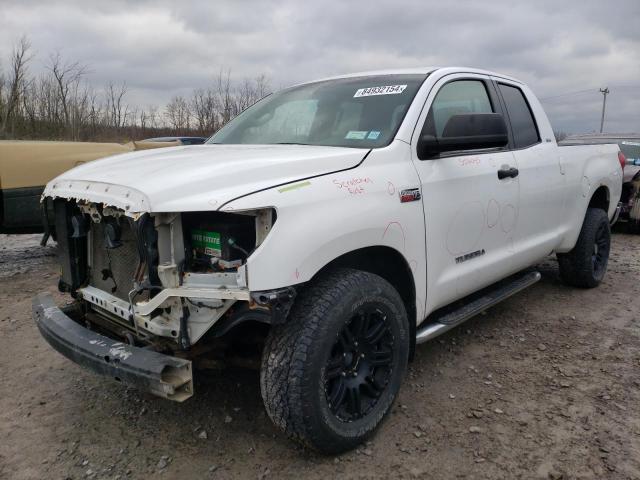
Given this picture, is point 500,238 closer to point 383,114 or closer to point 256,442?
point 383,114

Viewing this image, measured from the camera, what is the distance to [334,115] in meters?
3.29

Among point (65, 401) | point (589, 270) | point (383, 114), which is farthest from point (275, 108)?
point (589, 270)

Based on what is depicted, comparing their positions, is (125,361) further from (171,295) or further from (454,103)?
(454,103)

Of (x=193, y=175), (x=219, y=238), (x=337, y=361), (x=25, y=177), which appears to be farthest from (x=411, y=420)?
(x=25, y=177)

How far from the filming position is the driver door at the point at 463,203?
9.72 ft

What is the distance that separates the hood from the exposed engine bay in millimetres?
85

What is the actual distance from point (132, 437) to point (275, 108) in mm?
2312

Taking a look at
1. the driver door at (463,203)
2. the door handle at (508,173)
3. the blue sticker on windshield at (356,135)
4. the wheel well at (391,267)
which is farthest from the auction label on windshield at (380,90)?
the wheel well at (391,267)

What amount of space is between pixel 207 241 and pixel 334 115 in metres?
1.39

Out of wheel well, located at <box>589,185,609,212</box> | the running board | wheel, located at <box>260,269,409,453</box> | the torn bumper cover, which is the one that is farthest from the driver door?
wheel well, located at <box>589,185,609,212</box>

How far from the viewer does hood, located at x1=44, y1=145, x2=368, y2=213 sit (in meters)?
2.16

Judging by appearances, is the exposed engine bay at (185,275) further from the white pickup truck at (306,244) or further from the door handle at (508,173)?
the door handle at (508,173)

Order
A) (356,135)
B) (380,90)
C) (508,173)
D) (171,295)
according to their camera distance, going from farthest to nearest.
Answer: (508,173) < (380,90) < (356,135) < (171,295)

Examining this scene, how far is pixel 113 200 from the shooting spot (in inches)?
89.7
